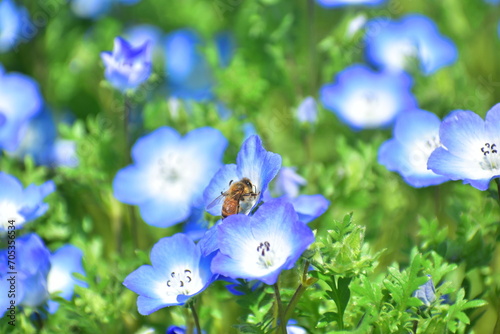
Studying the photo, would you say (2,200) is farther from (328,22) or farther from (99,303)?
(328,22)

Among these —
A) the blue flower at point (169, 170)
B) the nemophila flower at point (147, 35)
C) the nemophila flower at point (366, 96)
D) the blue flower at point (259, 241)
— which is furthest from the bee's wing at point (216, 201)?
the nemophila flower at point (147, 35)

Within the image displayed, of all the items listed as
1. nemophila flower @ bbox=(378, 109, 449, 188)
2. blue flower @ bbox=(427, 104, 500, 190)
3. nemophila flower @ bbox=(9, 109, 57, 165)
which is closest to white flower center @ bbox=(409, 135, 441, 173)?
nemophila flower @ bbox=(378, 109, 449, 188)

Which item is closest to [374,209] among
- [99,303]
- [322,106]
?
[322,106]

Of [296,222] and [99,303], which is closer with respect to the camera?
[296,222]

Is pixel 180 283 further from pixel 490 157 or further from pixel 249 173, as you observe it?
pixel 490 157

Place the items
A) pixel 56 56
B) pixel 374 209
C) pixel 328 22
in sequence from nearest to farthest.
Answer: pixel 374 209
pixel 56 56
pixel 328 22

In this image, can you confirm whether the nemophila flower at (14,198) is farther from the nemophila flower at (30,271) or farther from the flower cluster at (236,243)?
the flower cluster at (236,243)
